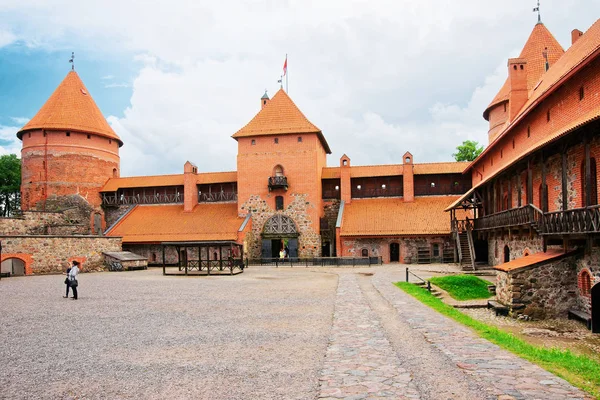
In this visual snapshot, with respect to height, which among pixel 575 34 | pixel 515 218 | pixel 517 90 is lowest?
pixel 515 218

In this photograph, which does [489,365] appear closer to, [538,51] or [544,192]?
[544,192]

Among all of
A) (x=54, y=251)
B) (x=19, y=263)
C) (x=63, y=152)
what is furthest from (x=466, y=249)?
(x=63, y=152)

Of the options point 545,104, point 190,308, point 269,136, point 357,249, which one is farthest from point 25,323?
point 269,136

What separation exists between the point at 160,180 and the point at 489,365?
34.1m

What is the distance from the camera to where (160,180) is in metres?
37.6

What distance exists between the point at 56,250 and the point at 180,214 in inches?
399

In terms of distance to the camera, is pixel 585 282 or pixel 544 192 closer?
pixel 585 282

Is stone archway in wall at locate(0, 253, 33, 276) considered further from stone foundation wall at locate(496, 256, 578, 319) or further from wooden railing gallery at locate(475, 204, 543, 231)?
stone foundation wall at locate(496, 256, 578, 319)

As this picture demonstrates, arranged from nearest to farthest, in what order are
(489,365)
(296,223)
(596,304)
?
(489,365)
(596,304)
(296,223)

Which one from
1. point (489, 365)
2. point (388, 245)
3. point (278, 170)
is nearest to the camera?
point (489, 365)

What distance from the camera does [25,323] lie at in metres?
10.4

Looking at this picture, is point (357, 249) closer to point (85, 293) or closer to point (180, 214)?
point (180, 214)

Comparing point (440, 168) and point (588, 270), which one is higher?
point (440, 168)

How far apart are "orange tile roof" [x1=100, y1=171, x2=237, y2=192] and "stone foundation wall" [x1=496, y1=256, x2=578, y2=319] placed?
1003 inches
